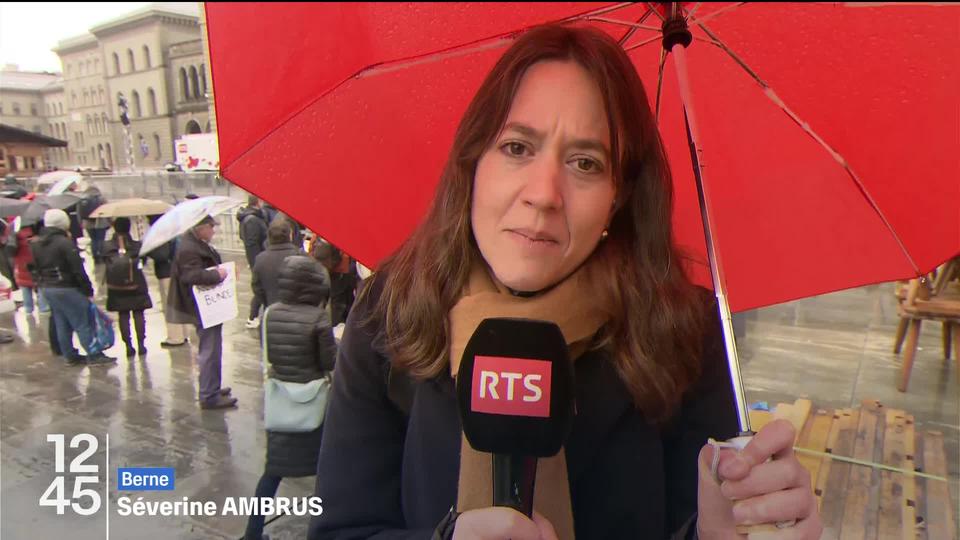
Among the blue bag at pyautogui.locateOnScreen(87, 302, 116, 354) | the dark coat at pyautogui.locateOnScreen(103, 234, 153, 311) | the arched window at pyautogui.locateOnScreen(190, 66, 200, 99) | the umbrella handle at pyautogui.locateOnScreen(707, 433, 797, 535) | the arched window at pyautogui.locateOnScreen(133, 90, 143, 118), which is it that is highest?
the arched window at pyautogui.locateOnScreen(190, 66, 200, 99)

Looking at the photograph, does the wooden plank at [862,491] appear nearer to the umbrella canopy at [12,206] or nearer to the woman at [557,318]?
the woman at [557,318]

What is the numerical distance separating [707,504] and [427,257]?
757 millimetres

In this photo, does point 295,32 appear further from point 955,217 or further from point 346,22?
point 955,217

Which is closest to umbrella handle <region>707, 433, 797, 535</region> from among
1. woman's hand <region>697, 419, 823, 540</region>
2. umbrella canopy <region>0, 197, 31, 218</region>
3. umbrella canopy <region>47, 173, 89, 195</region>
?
woman's hand <region>697, 419, 823, 540</region>

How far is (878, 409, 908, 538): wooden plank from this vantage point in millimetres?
3213

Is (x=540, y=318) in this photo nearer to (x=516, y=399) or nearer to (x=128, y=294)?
(x=516, y=399)

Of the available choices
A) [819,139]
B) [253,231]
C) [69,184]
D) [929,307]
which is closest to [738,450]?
[819,139]

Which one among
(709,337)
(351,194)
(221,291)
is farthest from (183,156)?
(709,337)

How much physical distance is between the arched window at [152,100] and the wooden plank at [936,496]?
8648 millimetres

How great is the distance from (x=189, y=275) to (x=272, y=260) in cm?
93

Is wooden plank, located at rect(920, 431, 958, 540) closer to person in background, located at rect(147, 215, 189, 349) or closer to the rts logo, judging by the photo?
the rts logo

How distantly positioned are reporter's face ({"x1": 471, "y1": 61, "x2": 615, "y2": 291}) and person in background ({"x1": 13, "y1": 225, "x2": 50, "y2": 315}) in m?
7.43

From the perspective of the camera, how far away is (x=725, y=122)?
5.50ft

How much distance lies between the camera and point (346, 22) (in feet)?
4.00
